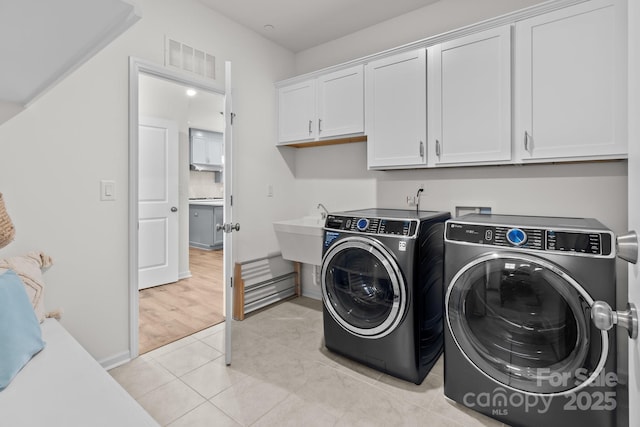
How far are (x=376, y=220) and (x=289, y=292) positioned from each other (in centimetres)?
180

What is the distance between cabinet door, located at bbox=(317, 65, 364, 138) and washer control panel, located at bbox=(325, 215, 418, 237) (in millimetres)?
911

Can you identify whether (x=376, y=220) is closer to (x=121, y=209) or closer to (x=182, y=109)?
(x=121, y=209)

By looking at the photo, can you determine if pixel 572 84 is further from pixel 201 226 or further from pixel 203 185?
pixel 203 185

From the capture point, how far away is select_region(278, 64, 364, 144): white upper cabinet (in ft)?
A: 8.99

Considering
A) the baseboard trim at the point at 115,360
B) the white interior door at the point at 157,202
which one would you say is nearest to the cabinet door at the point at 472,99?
the baseboard trim at the point at 115,360

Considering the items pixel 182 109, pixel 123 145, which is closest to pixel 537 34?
pixel 123 145

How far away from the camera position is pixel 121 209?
2.16 m

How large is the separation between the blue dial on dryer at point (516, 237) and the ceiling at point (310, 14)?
2054 millimetres

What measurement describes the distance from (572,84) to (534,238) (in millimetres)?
992

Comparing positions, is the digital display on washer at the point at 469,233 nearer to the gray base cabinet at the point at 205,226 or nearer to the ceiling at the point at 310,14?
the ceiling at the point at 310,14

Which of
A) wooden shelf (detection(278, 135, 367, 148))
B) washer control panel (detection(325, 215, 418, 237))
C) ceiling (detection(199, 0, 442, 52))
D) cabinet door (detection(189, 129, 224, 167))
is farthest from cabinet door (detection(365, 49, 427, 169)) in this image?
cabinet door (detection(189, 129, 224, 167))

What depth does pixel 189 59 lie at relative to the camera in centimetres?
252

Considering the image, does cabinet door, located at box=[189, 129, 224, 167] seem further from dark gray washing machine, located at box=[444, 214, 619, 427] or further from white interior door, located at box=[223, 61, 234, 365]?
dark gray washing machine, located at box=[444, 214, 619, 427]

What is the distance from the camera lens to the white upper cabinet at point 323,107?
274cm
